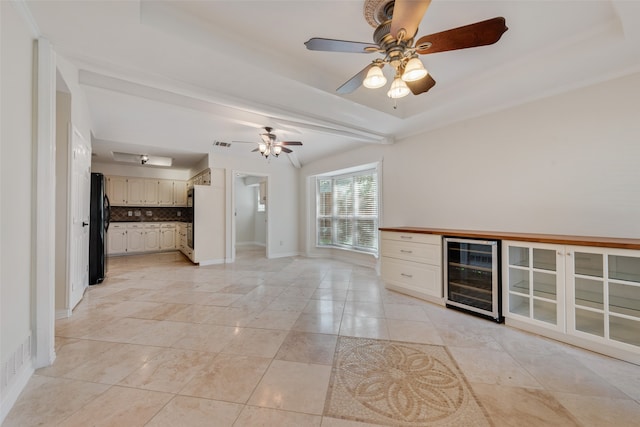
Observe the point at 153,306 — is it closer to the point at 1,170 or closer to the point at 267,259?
the point at 1,170

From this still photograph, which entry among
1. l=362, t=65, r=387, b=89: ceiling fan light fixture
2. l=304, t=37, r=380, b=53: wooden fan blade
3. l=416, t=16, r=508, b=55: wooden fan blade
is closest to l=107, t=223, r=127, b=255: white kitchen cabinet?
l=304, t=37, r=380, b=53: wooden fan blade

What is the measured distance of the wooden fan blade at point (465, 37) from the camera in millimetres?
1492

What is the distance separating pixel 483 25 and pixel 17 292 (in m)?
3.26

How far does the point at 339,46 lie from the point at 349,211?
14.2 feet

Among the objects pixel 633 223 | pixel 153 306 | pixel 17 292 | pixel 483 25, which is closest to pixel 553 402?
pixel 633 223

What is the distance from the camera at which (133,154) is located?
5703mm

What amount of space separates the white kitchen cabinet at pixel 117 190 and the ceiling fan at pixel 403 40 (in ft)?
23.8

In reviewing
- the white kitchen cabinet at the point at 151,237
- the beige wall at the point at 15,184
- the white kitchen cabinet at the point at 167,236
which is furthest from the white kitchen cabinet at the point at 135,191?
the beige wall at the point at 15,184

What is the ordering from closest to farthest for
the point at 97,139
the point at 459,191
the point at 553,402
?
the point at 553,402 → the point at 459,191 → the point at 97,139

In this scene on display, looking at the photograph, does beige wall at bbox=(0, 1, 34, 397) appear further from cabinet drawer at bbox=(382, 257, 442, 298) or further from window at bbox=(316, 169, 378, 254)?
window at bbox=(316, 169, 378, 254)

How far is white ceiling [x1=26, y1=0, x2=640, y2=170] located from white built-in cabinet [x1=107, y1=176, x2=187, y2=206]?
3.79m

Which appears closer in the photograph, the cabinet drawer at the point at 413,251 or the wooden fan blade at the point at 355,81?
the wooden fan blade at the point at 355,81

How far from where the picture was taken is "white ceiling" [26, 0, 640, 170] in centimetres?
179

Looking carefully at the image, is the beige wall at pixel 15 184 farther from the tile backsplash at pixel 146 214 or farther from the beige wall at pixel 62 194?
the tile backsplash at pixel 146 214
